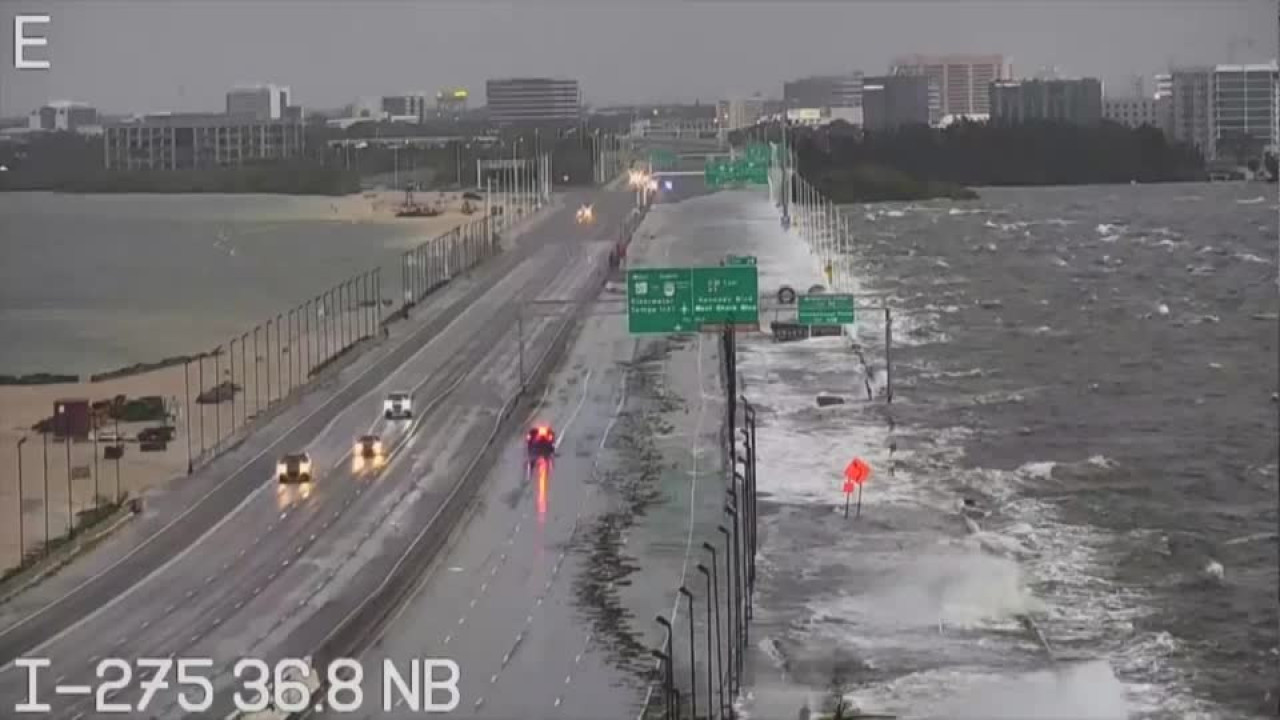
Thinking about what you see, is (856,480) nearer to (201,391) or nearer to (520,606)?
(520,606)

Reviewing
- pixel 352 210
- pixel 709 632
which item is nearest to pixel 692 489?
pixel 709 632

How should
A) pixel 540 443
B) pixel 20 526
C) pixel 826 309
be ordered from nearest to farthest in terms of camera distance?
pixel 20 526
pixel 540 443
pixel 826 309

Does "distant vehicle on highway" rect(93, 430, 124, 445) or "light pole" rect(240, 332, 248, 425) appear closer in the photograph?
"distant vehicle on highway" rect(93, 430, 124, 445)

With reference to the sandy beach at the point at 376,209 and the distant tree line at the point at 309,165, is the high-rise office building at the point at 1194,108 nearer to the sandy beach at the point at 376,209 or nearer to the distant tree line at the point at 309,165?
the distant tree line at the point at 309,165

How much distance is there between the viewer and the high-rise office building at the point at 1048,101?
12461 mm

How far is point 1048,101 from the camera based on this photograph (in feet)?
42.6

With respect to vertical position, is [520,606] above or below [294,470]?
below

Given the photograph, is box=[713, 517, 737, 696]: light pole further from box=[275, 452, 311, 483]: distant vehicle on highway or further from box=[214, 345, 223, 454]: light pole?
box=[214, 345, 223, 454]: light pole

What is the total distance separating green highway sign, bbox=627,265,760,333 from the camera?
293 inches

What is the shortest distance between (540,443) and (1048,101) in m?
5.93

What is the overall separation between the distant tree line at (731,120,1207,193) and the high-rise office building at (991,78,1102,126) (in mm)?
155

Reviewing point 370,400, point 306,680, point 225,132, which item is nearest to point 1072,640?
point 306,680

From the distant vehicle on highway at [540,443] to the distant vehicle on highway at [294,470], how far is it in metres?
0.97

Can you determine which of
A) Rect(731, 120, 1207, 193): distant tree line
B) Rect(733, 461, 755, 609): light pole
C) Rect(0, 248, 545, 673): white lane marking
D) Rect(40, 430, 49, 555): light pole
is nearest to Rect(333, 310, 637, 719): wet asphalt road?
Rect(733, 461, 755, 609): light pole
